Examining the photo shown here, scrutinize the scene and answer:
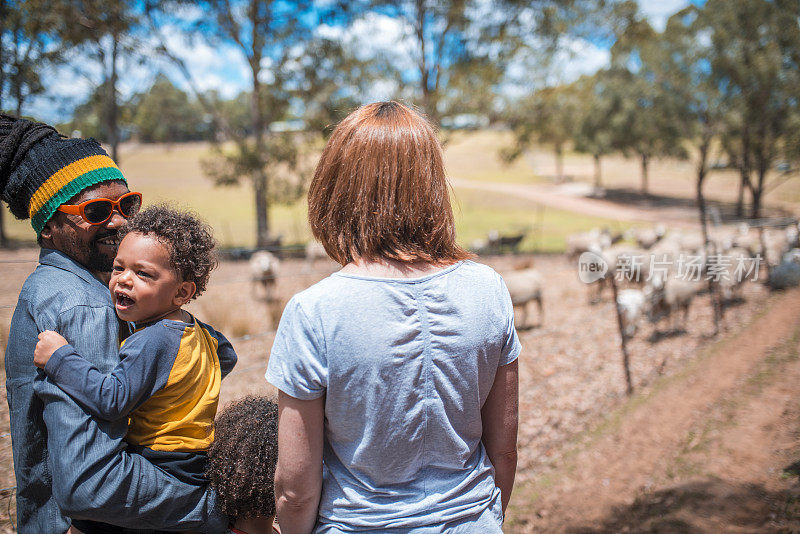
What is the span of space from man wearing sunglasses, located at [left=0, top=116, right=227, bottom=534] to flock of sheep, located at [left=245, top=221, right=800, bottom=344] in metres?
5.45

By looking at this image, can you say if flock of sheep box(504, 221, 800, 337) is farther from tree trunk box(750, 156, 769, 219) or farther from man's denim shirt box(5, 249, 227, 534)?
tree trunk box(750, 156, 769, 219)

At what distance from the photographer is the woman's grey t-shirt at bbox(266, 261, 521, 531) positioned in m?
1.25

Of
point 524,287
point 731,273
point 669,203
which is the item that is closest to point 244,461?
point 524,287

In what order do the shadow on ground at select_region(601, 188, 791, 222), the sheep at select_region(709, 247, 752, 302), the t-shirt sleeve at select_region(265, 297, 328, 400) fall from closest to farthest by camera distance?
the t-shirt sleeve at select_region(265, 297, 328, 400), the sheep at select_region(709, 247, 752, 302), the shadow on ground at select_region(601, 188, 791, 222)

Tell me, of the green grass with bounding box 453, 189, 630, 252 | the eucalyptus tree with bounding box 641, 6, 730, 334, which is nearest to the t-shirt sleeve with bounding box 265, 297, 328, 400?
the green grass with bounding box 453, 189, 630, 252

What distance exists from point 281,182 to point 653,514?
1447 cm

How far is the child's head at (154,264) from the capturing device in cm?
157

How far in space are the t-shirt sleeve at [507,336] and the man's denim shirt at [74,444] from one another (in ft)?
3.27

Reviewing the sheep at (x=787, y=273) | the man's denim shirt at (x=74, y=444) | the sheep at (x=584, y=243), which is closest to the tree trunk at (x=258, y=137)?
the sheep at (x=584, y=243)

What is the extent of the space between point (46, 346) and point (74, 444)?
28cm

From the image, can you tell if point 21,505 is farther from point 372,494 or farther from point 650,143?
point 650,143

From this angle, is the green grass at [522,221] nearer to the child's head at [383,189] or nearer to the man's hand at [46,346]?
the child's head at [383,189]

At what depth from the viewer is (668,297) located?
8.44 meters

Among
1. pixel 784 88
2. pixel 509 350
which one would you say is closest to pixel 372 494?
pixel 509 350
